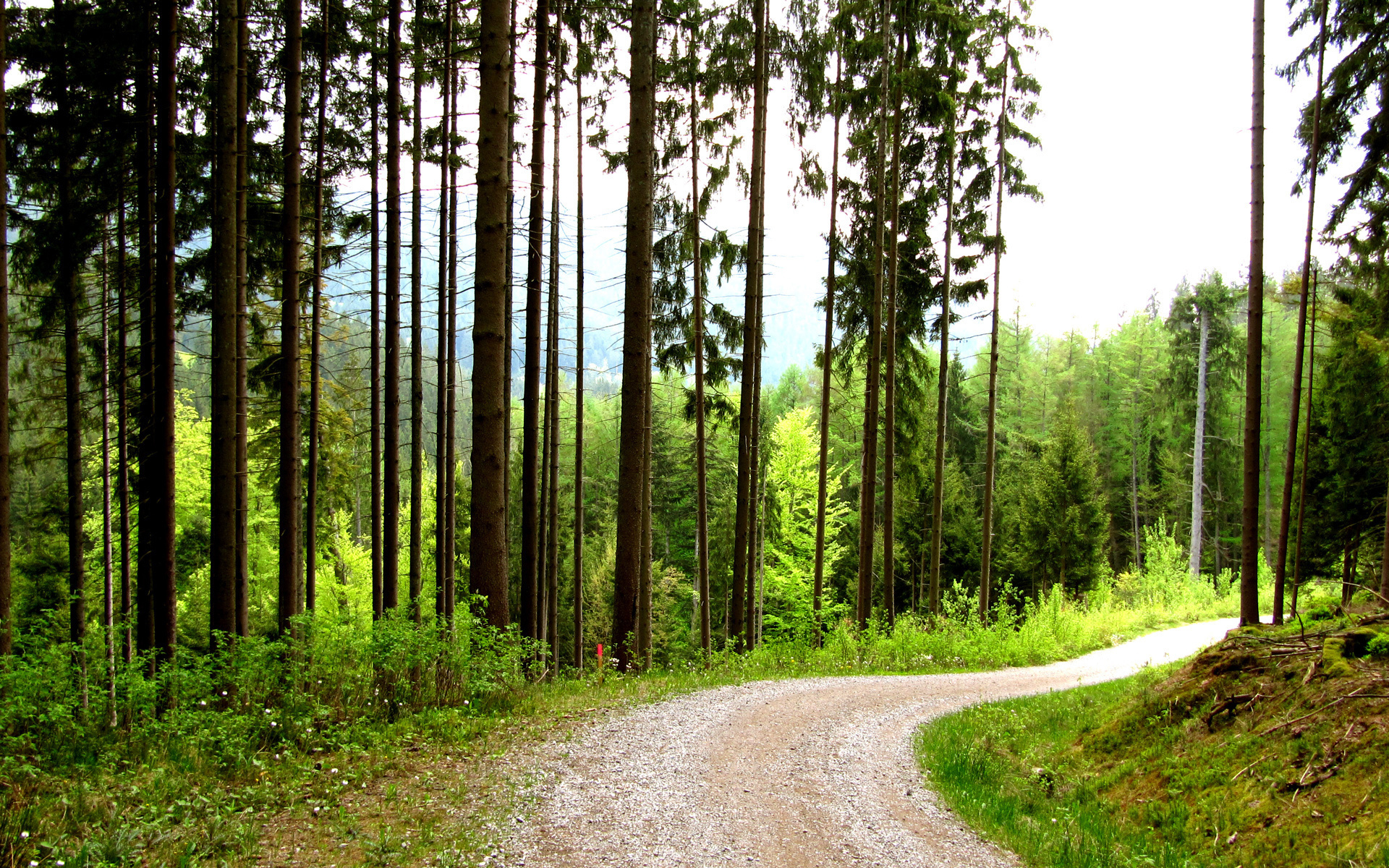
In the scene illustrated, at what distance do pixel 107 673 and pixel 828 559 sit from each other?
25727 millimetres

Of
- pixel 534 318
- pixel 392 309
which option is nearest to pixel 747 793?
pixel 534 318

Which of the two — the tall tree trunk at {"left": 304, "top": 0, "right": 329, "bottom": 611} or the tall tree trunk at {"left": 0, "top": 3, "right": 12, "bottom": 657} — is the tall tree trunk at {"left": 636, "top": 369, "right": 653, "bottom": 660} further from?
the tall tree trunk at {"left": 0, "top": 3, "right": 12, "bottom": 657}

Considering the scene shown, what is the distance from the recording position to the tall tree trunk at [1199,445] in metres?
29.4

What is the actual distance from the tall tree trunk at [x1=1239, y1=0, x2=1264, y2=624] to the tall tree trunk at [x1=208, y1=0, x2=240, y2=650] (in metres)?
13.1

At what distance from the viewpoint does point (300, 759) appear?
5523 mm

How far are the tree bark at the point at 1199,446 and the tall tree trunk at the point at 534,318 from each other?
27278 mm

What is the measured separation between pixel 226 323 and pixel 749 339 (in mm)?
8937

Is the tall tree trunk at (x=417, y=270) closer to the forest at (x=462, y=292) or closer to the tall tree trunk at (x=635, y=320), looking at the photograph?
the forest at (x=462, y=292)

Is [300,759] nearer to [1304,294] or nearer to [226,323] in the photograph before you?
[226,323]

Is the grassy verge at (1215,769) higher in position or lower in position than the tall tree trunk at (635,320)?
lower

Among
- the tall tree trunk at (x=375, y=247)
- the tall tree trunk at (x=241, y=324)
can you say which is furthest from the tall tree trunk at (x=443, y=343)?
the tall tree trunk at (x=241, y=324)

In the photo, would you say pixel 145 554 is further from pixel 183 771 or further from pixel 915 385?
pixel 915 385

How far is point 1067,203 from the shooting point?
51.6ft

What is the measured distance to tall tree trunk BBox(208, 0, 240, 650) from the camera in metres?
9.77
